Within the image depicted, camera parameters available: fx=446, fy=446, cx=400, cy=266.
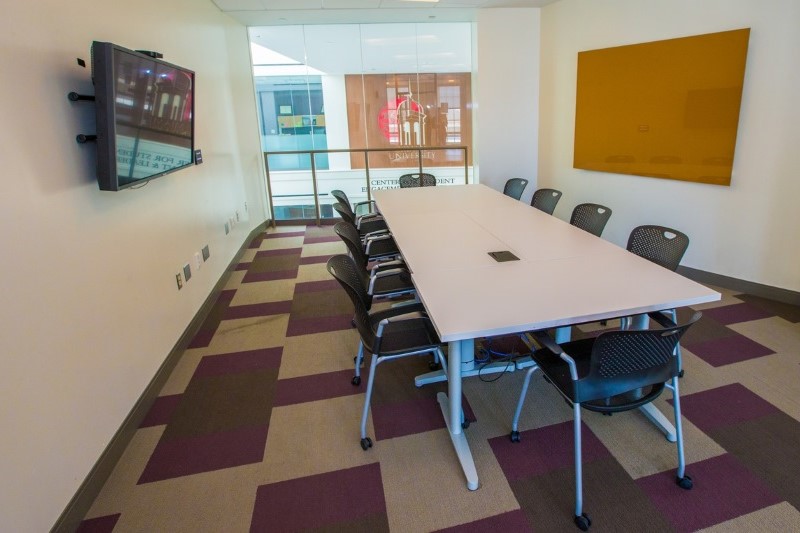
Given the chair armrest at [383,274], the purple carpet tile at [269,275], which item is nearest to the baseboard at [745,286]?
the chair armrest at [383,274]

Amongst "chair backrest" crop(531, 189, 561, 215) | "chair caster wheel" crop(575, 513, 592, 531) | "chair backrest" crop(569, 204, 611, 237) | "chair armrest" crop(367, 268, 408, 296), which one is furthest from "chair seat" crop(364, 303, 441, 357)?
"chair backrest" crop(531, 189, 561, 215)

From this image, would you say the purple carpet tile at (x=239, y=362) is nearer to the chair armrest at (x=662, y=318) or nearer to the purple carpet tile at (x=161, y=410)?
the purple carpet tile at (x=161, y=410)

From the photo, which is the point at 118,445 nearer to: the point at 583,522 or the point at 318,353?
the point at 318,353

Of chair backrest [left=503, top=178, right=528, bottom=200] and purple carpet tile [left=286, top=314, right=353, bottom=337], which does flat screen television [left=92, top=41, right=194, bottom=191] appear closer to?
purple carpet tile [left=286, top=314, right=353, bottom=337]

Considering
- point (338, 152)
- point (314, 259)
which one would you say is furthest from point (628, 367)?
point (338, 152)

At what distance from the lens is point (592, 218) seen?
339cm

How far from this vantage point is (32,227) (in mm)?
1809

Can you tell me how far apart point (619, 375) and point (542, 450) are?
0.66 metres

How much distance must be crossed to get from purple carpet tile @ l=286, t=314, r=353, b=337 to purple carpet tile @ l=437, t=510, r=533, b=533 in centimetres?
193

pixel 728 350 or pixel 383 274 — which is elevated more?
pixel 383 274

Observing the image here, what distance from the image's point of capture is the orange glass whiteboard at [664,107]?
363 cm

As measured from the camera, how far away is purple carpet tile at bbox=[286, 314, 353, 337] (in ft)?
11.5

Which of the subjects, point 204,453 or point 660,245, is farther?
point 660,245

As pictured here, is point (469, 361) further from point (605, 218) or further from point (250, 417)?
point (605, 218)
